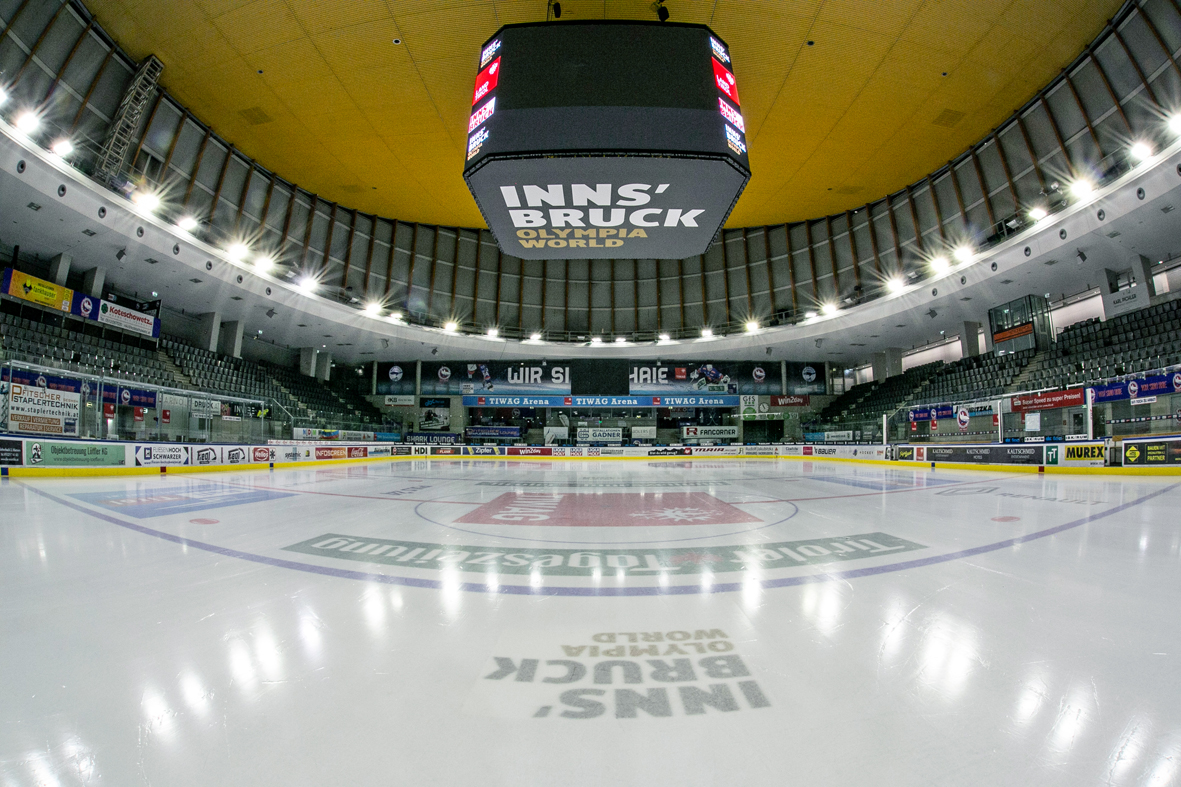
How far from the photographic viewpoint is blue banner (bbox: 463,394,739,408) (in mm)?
30844

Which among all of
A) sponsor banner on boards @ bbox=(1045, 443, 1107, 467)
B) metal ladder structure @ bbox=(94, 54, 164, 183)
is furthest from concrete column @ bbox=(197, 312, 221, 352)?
sponsor banner on boards @ bbox=(1045, 443, 1107, 467)

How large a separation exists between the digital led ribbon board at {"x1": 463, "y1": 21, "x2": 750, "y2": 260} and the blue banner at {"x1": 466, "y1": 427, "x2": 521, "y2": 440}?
22.1 meters

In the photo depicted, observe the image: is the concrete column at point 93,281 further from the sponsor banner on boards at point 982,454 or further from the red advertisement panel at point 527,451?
the sponsor banner on boards at point 982,454

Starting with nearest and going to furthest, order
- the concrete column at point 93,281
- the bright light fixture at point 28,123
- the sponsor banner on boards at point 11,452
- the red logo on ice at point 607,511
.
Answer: the red logo on ice at point 607,511
the sponsor banner on boards at point 11,452
the bright light fixture at point 28,123
the concrete column at point 93,281

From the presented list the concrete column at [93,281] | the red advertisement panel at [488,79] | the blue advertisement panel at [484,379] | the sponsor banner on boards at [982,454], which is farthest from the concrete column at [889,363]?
the concrete column at [93,281]

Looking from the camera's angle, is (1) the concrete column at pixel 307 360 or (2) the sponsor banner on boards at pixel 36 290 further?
(1) the concrete column at pixel 307 360

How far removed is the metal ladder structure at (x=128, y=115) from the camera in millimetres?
14805

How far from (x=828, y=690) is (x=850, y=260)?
95.9ft

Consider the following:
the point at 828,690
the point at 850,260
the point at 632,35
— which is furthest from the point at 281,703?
the point at 850,260

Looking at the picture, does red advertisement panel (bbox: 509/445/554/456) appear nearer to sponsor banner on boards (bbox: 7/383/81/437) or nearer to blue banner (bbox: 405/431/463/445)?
blue banner (bbox: 405/431/463/445)

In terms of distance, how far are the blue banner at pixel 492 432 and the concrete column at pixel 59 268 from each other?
61.7ft

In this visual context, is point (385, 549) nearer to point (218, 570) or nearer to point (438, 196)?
point (218, 570)

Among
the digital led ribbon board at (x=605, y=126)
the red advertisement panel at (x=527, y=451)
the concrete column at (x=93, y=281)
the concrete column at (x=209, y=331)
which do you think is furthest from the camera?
the red advertisement panel at (x=527, y=451)

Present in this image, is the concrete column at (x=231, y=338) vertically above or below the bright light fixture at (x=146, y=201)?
below
